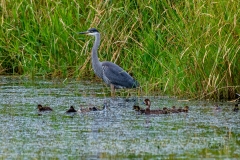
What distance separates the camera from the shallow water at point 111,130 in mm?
6137

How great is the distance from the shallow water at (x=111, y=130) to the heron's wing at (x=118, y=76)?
85cm

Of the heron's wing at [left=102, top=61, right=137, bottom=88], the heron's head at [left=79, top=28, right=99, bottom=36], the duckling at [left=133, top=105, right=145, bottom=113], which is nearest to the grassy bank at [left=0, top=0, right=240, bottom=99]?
the heron's wing at [left=102, top=61, right=137, bottom=88]

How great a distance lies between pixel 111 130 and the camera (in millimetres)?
7223

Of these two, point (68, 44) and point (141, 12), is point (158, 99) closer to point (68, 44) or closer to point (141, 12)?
point (141, 12)

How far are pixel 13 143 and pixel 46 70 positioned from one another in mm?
5863

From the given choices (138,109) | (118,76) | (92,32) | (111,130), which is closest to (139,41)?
(92,32)

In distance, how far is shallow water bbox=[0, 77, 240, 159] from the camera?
6137 millimetres

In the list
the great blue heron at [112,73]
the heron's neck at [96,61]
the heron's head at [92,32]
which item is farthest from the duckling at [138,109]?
the heron's head at [92,32]

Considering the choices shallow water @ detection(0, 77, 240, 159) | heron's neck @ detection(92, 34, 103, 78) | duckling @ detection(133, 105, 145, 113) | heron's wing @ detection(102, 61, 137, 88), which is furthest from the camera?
heron's neck @ detection(92, 34, 103, 78)

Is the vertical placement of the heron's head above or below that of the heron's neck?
above

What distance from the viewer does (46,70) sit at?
40.5 feet

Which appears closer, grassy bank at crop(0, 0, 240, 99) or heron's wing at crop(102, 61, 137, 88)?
grassy bank at crop(0, 0, 240, 99)

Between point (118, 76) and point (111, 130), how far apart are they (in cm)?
367

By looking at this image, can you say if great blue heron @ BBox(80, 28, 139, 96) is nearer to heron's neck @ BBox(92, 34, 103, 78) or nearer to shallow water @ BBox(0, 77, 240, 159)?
heron's neck @ BBox(92, 34, 103, 78)
